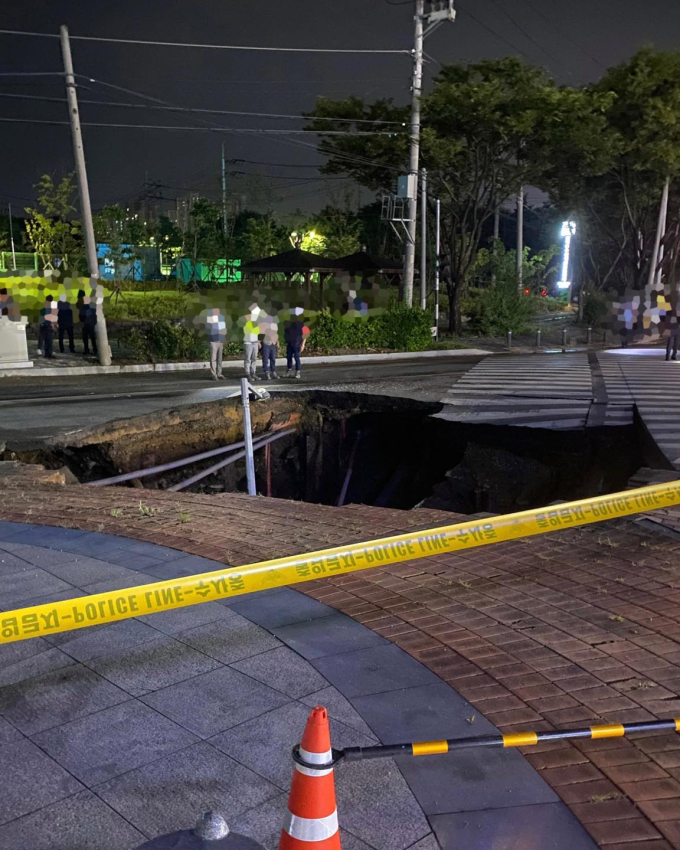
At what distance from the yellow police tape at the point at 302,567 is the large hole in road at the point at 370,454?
6.17 metres

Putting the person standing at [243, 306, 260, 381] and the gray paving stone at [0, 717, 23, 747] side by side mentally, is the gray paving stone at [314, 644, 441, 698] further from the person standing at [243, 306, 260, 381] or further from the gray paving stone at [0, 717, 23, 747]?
the person standing at [243, 306, 260, 381]

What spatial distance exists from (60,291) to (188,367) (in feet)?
14.2

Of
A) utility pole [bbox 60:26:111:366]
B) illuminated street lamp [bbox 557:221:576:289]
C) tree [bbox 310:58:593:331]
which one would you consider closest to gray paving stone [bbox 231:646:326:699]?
utility pole [bbox 60:26:111:366]

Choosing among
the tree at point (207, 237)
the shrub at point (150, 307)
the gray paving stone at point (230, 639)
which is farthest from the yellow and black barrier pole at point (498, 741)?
the tree at point (207, 237)

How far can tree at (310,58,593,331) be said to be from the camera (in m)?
27.0

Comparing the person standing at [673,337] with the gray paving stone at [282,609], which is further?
the person standing at [673,337]

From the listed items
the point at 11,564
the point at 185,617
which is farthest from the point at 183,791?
the point at 11,564

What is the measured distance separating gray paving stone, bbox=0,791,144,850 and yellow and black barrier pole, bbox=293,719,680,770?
2.58 ft

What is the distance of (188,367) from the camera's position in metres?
22.3

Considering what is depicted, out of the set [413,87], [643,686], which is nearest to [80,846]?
[643,686]

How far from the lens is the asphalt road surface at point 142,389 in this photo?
12.3 m

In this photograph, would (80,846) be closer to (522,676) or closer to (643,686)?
(522,676)

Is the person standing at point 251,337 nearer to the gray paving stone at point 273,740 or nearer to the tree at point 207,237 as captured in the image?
the gray paving stone at point 273,740

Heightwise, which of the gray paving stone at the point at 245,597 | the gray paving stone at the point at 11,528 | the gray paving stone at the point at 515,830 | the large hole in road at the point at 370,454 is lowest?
the large hole in road at the point at 370,454
